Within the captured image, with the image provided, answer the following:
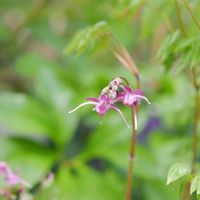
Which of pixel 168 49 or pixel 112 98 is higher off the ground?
pixel 168 49

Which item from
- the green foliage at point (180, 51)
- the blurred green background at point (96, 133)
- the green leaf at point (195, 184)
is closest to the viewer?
the green leaf at point (195, 184)

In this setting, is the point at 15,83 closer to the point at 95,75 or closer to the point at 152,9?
the point at 95,75

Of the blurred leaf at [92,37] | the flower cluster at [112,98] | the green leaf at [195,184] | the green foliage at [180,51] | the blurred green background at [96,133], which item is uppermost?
the blurred green background at [96,133]

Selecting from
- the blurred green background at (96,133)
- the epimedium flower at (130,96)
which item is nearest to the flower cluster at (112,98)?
the epimedium flower at (130,96)

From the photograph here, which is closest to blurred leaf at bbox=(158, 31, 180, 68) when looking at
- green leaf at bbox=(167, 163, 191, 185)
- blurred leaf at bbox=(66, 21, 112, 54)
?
blurred leaf at bbox=(66, 21, 112, 54)

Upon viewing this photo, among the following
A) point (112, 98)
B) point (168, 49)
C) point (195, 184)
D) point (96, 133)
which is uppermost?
point (96, 133)

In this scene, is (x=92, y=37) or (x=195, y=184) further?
(x=92, y=37)

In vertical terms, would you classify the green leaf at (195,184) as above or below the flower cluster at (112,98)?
below

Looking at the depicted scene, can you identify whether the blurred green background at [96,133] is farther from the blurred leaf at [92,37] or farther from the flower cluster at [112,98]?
the flower cluster at [112,98]

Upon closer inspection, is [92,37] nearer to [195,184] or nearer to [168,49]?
[168,49]

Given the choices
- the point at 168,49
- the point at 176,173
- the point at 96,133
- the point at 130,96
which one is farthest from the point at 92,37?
the point at 96,133

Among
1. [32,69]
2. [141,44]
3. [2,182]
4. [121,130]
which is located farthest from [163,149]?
[141,44]
